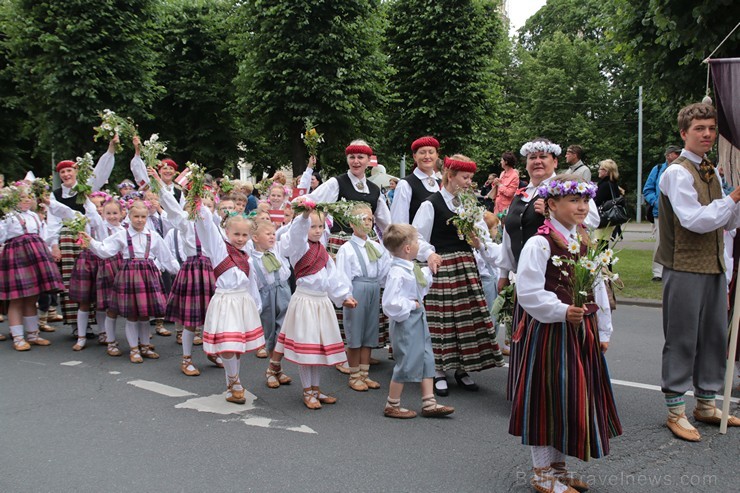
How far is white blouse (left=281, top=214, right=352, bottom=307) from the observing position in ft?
19.2

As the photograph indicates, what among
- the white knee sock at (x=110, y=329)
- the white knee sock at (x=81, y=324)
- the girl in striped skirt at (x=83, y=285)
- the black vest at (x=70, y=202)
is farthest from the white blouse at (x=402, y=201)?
the black vest at (x=70, y=202)

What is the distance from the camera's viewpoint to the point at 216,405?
5.98 m

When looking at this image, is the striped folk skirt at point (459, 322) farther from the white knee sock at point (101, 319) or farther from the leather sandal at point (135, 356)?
the white knee sock at point (101, 319)

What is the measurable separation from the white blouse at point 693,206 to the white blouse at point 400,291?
80.4 inches

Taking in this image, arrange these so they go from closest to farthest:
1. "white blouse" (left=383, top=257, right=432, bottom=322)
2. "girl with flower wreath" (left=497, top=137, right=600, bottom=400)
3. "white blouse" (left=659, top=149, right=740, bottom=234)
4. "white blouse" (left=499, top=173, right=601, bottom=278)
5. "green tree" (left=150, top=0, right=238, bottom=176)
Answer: "white blouse" (left=659, top=149, right=740, bottom=234) → "white blouse" (left=383, top=257, right=432, bottom=322) → "girl with flower wreath" (left=497, top=137, right=600, bottom=400) → "white blouse" (left=499, top=173, right=601, bottom=278) → "green tree" (left=150, top=0, right=238, bottom=176)

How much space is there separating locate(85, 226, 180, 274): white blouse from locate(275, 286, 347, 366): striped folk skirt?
9.73ft

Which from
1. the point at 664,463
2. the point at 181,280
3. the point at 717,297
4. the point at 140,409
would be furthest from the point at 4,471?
the point at 717,297

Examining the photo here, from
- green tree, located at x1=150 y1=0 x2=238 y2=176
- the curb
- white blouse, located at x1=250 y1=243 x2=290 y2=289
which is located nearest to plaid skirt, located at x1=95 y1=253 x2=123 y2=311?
white blouse, located at x1=250 y1=243 x2=290 y2=289

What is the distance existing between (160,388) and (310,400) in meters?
1.72

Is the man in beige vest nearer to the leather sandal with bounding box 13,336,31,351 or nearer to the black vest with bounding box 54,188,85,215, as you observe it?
the leather sandal with bounding box 13,336,31,351

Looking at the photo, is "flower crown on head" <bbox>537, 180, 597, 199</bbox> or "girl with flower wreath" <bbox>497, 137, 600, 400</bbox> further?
"girl with flower wreath" <bbox>497, 137, 600, 400</bbox>

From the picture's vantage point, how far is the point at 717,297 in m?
5.04

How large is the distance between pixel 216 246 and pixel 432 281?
2049mm

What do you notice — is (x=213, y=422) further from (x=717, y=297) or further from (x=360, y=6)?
(x=360, y=6)
